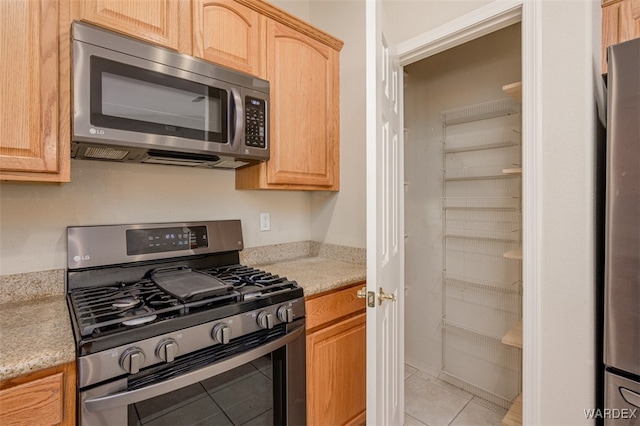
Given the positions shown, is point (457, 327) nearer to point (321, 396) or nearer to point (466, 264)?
point (466, 264)

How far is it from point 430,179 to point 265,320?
5.37 ft

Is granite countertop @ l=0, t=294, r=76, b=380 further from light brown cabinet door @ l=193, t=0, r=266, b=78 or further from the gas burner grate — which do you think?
light brown cabinet door @ l=193, t=0, r=266, b=78

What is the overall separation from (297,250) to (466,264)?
44.9 inches

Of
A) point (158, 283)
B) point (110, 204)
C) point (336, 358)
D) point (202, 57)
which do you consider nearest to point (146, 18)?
point (202, 57)

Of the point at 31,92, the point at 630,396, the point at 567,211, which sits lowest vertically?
the point at 630,396

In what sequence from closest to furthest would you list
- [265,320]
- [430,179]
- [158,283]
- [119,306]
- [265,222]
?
1. [119,306]
2. [265,320]
3. [158,283]
4. [265,222]
5. [430,179]

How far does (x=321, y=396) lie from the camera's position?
1.51 meters

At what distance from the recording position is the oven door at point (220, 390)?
0.94 meters

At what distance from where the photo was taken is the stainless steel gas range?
3.10 ft

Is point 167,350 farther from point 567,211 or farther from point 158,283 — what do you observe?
point 567,211

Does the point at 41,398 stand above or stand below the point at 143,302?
below

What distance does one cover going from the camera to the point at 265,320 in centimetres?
126

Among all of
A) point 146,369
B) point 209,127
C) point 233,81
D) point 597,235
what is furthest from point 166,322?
point 597,235

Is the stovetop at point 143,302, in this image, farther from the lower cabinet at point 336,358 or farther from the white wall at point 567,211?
the white wall at point 567,211
